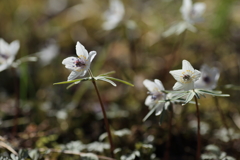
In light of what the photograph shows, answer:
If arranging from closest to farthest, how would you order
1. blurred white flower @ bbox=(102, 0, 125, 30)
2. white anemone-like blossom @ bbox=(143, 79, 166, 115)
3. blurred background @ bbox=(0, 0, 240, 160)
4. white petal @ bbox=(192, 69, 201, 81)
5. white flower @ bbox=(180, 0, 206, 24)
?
white petal @ bbox=(192, 69, 201, 81) < white anemone-like blossom @ bbox=(143, 79, 166, 115) < blurred background @ bbox=(0, 0, 240, 160) < white flower @ bbox=(180, 0, 206, 24) < blurred white flower @ bbox=(102, 0, 125, 30)

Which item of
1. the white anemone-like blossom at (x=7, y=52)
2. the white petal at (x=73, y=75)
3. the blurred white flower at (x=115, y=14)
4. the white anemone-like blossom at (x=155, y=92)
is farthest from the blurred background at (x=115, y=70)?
the white petal at (x=73, y=75)

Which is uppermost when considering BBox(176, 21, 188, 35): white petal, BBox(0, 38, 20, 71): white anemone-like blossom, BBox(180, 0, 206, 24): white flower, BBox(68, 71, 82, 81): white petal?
BBox(0, 38, 20, 71): white anemone-like blossom

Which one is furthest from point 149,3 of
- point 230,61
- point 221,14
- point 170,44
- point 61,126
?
point 61,126

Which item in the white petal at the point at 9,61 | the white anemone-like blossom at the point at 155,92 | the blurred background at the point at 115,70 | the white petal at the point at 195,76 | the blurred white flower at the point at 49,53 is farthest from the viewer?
the blurred white flower at the point at 49,53

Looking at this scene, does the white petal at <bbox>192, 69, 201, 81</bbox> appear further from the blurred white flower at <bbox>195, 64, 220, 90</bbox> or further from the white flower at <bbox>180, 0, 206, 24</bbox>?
the white flower at <bbox>180, 0, 206, 24</bbox>

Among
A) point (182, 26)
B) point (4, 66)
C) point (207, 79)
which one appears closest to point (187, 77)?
point (207, 79)

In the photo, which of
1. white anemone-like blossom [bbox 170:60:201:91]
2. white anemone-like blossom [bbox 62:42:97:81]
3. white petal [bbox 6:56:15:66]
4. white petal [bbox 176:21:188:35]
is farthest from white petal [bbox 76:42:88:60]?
white petal [bbox 176:21:188:35]

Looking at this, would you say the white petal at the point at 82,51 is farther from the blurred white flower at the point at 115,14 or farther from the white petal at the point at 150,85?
the blurred white flower at the point at 115,14

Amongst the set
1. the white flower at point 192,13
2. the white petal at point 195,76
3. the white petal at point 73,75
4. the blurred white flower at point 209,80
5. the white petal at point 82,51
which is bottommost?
the white petal at point 195,76

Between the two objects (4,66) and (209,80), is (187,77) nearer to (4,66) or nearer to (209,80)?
(209,80)
